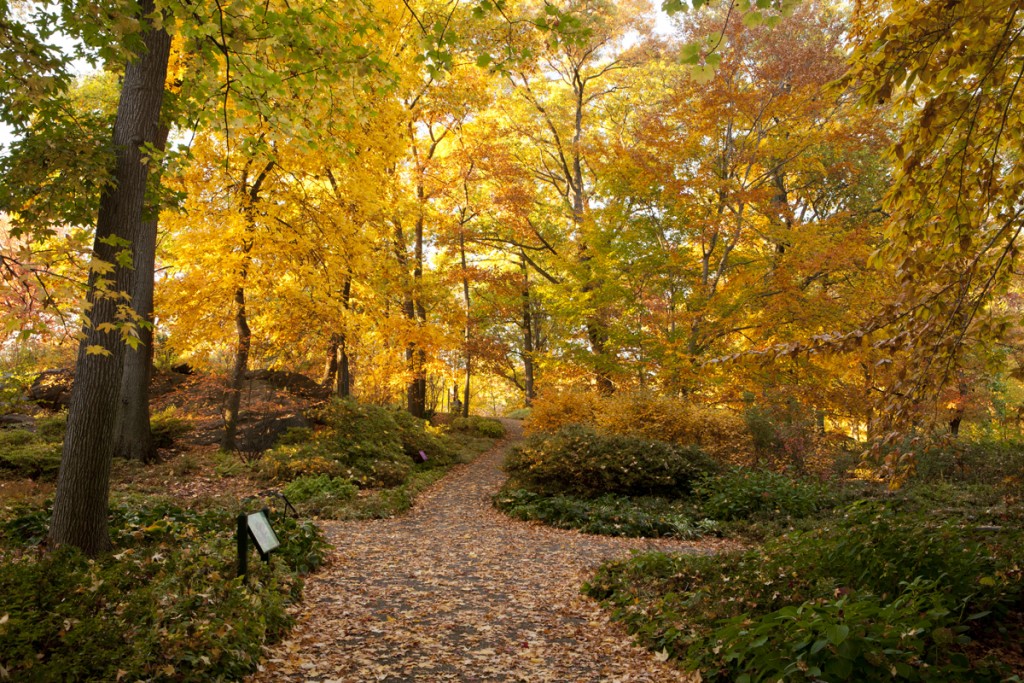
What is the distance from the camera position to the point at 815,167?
46.0ft

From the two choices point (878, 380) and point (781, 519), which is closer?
point (781, 519)

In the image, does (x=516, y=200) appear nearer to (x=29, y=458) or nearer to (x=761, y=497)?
(x=761, y=497)

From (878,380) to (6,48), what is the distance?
1482 cm

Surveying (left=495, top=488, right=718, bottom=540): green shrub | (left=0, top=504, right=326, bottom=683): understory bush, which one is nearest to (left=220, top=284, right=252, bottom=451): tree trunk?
(left=495, top=488, right=718, bottom=540): green shrub

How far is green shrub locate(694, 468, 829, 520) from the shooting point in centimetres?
952

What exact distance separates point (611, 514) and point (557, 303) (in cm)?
753

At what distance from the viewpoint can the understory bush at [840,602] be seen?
10.3 feet

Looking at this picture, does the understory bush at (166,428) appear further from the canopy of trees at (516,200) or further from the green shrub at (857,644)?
the green shrub at (857,644)

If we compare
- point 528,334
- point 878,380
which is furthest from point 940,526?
point 528,334

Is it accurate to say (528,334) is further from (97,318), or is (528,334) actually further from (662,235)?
(97,318)

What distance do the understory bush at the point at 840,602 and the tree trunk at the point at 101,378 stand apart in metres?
4.12

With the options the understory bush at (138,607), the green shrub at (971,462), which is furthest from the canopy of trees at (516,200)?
the green shrub at (971,462)

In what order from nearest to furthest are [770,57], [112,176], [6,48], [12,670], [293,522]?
[12,670] → [6,48] → [112,176] → [293,522] → [770,57]

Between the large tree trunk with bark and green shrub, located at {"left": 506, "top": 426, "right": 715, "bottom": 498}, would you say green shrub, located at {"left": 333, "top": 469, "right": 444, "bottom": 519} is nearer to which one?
green shrub, located at {"left": 506, "top": 426, "right": 715, "bottom": 498}
